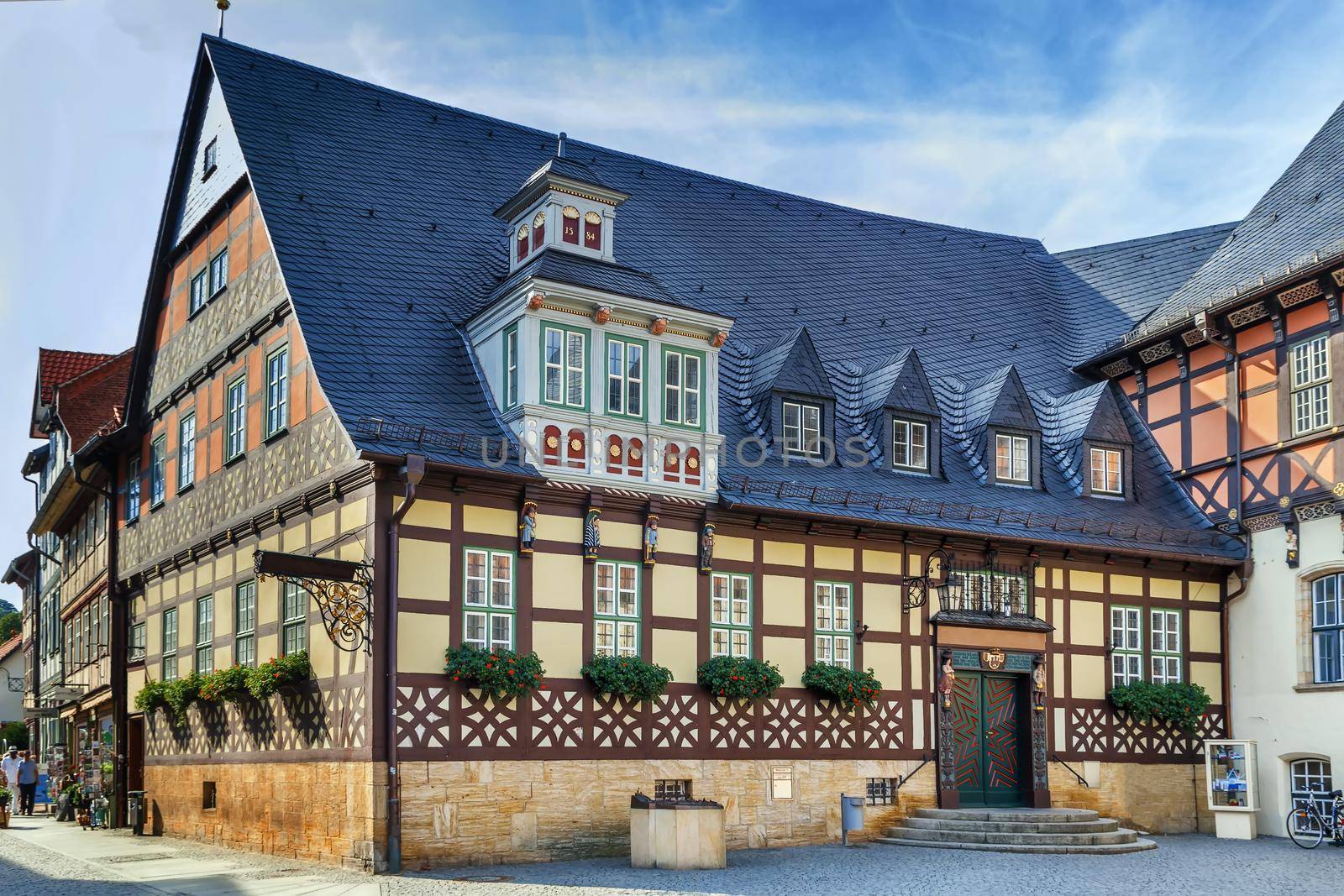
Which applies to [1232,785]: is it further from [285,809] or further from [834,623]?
[285,809]

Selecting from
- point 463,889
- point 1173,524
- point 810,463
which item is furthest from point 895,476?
point 463,889

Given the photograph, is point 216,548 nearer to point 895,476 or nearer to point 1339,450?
point 895,476

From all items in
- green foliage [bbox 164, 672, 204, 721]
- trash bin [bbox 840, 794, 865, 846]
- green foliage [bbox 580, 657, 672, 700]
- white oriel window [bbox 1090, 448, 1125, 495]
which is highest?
white oriel window [bbox 1090, 448, 1125, 495]

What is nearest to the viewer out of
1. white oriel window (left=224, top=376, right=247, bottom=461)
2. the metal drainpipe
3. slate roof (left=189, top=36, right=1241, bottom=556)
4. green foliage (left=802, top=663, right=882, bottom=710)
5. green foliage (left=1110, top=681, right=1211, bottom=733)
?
the metal drainpipe

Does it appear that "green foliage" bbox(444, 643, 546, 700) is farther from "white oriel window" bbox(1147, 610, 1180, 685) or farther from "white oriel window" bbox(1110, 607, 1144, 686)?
"white oriel window" bbox(1147, 610, 1180, 685)

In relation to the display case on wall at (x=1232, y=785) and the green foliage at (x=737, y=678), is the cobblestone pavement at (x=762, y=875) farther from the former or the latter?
the green foliage at (x=737, y=678)

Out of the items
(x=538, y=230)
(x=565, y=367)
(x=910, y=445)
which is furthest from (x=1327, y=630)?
(x=538, y=230)

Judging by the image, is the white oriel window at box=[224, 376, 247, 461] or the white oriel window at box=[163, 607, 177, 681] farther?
the white oriel window at box=[163, 607, 177, 681]

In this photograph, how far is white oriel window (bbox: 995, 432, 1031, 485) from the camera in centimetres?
2517

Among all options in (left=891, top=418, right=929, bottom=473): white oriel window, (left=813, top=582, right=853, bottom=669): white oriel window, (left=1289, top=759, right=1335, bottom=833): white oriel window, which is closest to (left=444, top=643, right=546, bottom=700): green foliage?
(left=813, top=582, right=853, bottom=669): white oriel window

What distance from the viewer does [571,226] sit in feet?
69.1

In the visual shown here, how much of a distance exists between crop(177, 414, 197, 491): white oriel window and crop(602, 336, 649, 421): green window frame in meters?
7.83

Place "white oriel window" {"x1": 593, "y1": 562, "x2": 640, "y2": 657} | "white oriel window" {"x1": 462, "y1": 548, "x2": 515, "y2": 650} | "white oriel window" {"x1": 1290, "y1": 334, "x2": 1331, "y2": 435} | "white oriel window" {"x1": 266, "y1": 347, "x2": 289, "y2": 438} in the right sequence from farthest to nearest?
1. "white oriel window" {"x1": 1290, "y1": 334, "x2": 1331, "y2": 435}
2. "white oriel window" {"x1": 266, "y1": 347, "x2": 289, "y2": 438}
3. "white oriel window" {"x1": 593, "y1": 562, "x2": 640, "y2": 657}
4. "white oriel window" {"x1": 462, "y1": 548, "x2": 515, "y2": 650}

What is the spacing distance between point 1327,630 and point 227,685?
16.5 metres
